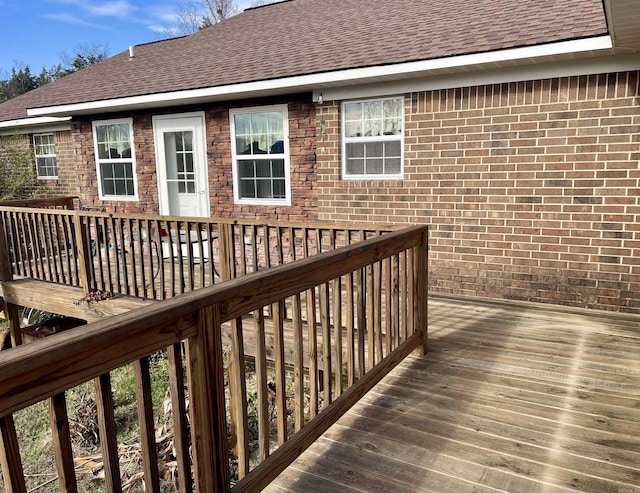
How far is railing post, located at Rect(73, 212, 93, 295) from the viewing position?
5.29 metres

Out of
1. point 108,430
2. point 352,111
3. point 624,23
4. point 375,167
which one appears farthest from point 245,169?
point 108,430

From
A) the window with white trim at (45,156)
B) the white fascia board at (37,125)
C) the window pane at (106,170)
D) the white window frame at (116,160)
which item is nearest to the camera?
the white window frame at (116,160)

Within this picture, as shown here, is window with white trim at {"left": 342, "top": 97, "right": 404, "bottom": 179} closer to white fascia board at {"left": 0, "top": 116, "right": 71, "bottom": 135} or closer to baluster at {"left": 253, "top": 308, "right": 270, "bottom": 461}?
baluster at {"left": 253, "top": 308, "right": 270, "bottom": 461}

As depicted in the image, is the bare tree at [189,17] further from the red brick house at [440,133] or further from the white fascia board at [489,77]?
the white fascia board at [489,77]

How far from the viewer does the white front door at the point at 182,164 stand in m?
7.77

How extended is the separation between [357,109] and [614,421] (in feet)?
14.7

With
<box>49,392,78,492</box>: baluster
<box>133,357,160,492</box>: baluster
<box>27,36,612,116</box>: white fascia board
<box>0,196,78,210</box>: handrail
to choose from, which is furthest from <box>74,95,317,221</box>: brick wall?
<box>49,392,78,492</box>: baluster

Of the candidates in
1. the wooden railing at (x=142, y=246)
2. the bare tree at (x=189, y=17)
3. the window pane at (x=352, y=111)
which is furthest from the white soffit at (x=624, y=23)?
the bare tree at (x=189, y=17)

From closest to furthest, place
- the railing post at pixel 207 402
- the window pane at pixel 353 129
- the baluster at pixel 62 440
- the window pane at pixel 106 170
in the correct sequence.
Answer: the baluster at pixel 62 440 → the railing post at pixel 207 402 → the window pane at pixel 353 129 → the window pane at pixel 106 170

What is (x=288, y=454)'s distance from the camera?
7.64 feet

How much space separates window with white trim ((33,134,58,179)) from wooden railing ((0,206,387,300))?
4301mm

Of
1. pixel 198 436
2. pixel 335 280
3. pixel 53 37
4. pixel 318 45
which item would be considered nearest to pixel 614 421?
pixel 335 280

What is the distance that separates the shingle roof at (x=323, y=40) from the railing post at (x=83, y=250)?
8.72 ft

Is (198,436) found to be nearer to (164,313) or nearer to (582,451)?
(164,313)
